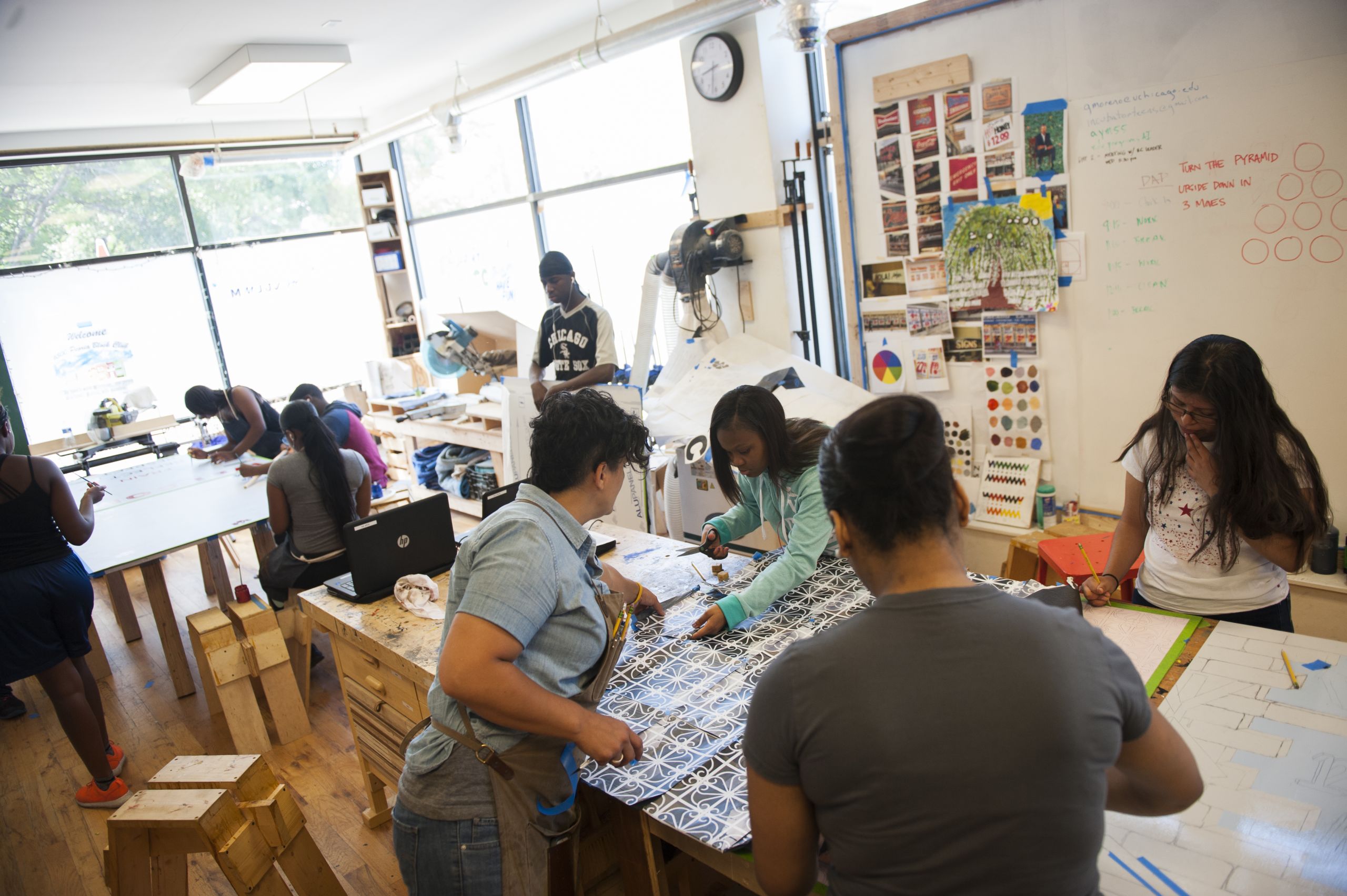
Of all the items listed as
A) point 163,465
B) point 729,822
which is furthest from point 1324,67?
point 163,465

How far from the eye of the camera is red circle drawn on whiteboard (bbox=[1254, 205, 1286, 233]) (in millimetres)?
2631

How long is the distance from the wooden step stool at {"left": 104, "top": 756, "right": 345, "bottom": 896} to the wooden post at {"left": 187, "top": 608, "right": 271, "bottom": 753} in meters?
1.77

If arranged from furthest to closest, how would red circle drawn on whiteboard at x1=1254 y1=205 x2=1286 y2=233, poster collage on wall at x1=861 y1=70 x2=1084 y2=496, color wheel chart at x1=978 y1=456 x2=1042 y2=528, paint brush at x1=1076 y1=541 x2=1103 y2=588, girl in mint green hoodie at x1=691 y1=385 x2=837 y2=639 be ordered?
color wheel chart at x1=978 y1=456 x2=1042 y2=528 → poster collage on wall at x1=861 y1=70 x2=1084 y2=496 → red circle drawn on whiteboard at x1=1254 y1=205 x2=1286 y2=233 → paint brush at x1=1076 y1=541 x2=1103 y2=588 → girl in mint green hoodie at x1=691 y1=385 x2=837 y2=639

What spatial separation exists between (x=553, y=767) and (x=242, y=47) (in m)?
4.85

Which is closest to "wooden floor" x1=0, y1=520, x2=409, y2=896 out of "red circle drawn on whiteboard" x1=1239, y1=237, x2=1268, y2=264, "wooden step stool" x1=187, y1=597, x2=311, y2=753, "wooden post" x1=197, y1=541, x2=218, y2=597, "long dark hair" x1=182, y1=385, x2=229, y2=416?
"wooden step stool" x1=187, y1=597, x2=311, y2=753

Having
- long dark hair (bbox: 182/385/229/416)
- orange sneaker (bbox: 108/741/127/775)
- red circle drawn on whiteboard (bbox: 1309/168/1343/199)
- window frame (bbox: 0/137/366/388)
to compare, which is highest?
window frame (bbox: 0/137/366/388)

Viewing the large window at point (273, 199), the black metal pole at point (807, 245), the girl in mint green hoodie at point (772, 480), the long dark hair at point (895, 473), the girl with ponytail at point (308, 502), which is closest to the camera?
the long dark hair at point (895, 473)

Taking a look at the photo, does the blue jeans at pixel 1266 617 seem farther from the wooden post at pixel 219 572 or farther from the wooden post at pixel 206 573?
the wooden post at pixel 206 573

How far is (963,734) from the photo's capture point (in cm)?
85

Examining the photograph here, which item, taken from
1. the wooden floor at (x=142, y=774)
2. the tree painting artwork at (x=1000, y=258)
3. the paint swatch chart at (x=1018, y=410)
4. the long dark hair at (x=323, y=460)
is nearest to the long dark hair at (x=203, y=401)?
the wooden floor at (x=142, y=774)

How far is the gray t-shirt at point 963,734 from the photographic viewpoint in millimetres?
851

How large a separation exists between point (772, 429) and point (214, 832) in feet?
4.84

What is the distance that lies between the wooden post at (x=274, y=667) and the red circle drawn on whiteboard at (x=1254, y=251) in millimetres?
3800

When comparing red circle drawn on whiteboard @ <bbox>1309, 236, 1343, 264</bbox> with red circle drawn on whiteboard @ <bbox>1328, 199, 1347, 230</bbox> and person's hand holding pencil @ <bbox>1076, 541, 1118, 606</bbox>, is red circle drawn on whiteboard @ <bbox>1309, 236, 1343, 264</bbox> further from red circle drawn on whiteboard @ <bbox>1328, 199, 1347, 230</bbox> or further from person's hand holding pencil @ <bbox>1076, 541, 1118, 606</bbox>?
person's hand holding pencil @ <bbox>1076, 541, 1118, 606</bbox>
